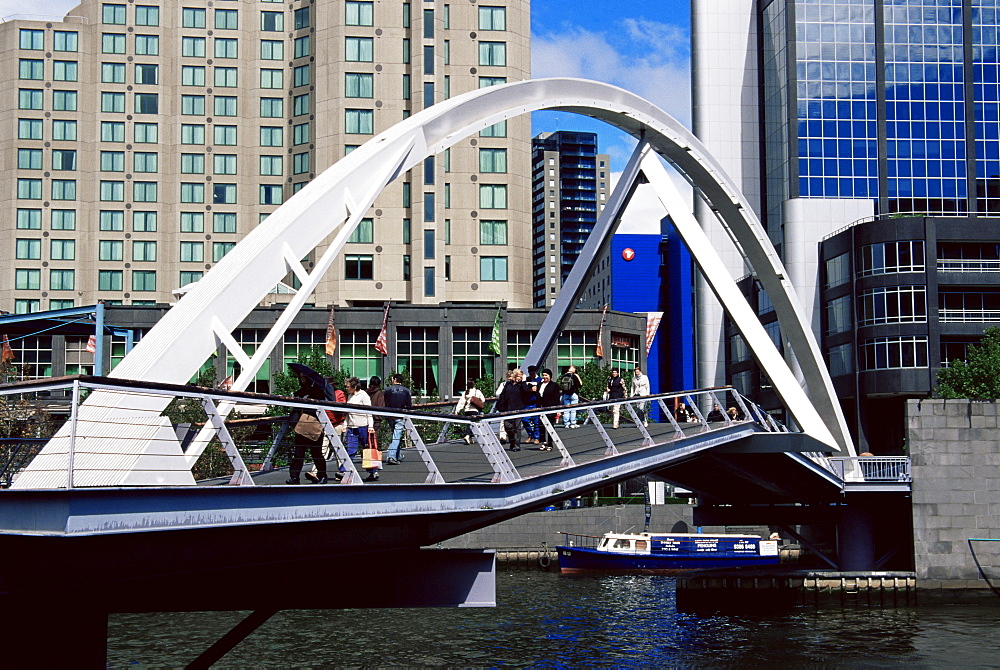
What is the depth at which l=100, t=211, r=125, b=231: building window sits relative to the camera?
84.3 m

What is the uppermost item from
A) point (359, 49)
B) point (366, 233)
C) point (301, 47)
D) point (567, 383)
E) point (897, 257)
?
point (301, 47)

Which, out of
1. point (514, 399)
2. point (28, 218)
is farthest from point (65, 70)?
point (514, 399)

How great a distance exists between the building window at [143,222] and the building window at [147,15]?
13378 millimetres

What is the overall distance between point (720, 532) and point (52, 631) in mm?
49515

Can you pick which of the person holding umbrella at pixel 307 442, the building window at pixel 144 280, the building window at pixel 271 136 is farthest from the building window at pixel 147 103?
the person holding umbrella at pixel 307 442

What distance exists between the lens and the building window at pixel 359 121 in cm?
8069

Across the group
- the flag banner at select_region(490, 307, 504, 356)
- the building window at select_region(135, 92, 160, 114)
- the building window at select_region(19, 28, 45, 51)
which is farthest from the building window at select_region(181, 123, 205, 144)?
the flag banner at select_region(490, 307, 504, 356)

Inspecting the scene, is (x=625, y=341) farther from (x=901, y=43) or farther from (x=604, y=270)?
(x=604, y=270)

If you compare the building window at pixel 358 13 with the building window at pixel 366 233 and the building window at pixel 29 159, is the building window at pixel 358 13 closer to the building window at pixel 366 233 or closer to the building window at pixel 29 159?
the building window at pixel 366 233

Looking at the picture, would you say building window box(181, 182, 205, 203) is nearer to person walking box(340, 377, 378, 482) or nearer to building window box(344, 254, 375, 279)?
building window box(344, 254, 375, 279)

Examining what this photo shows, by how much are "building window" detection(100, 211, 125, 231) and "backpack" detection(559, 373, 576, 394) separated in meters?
63.6

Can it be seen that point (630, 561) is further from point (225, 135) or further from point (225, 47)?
point (225, 47)

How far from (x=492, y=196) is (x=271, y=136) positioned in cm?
1697

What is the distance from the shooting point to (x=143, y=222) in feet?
278
